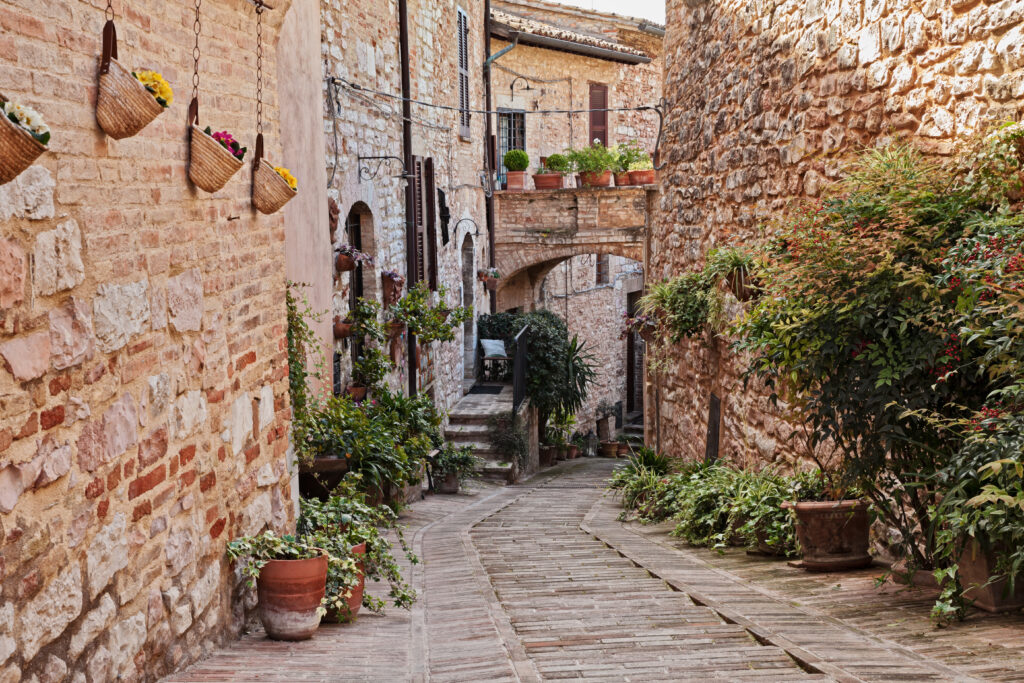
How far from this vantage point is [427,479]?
1102 cm

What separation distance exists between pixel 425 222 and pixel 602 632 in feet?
29.9

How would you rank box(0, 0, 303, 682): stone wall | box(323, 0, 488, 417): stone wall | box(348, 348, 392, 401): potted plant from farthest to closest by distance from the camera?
1. box(348, 348, 392, 401): potted plant
2. box(323, 0, 488, 417): stone wall
3. box(0, 0, 303, 682): stone wall

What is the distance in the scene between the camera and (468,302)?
16594 mm

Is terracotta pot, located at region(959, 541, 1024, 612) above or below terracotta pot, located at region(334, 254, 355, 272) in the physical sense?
below

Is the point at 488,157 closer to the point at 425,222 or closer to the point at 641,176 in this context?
the point at 641,176

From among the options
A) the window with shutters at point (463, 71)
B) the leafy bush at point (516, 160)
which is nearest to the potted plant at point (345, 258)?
the window with shutters at point (463, 71)

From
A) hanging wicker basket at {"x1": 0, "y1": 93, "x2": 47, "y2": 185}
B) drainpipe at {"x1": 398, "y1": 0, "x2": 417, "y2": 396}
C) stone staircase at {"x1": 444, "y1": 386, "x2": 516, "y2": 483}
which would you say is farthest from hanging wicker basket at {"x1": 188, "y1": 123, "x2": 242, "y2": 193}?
stone staircase at {"x1": 444, "y1": 386, "x2": 516, "y2": 483}

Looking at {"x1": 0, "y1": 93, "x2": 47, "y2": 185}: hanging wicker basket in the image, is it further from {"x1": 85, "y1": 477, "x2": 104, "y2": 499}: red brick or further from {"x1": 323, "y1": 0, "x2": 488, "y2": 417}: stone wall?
{"x1": 323, "y1": 0, "x2": 488, "y2": 417}: stone wall

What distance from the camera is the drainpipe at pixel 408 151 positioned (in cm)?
1182

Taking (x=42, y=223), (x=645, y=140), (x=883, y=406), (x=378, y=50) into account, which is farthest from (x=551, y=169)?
(x=42, y=223)

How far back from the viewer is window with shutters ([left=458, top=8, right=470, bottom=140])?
15633mm

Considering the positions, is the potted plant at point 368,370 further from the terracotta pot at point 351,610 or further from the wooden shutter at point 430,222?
the terracotta pot at point 351,610

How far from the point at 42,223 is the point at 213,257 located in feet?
4.62

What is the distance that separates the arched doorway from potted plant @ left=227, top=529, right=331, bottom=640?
11940mm
